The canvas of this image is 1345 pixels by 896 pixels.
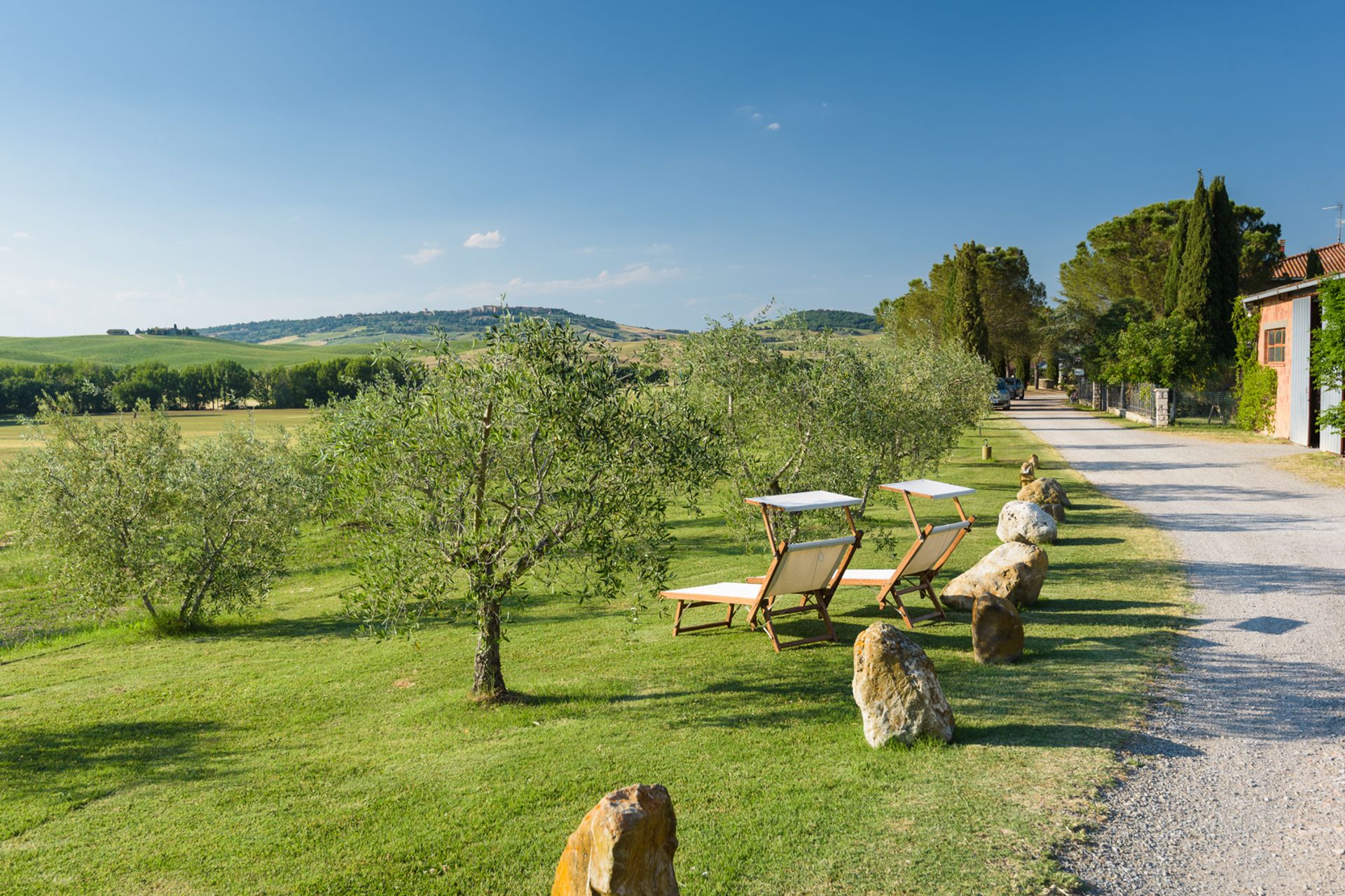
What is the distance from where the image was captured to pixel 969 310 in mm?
46375

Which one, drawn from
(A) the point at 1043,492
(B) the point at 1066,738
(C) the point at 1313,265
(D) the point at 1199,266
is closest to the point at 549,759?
(B) the point at 1066,738

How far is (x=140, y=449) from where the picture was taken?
12539 millimetres

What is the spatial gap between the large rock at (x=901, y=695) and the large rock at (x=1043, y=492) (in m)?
9.46

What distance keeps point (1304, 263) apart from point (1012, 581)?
5264cm

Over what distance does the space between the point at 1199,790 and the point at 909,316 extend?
6104 cm

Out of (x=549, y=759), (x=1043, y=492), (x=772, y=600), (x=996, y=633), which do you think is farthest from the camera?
(x=1043, y=492)

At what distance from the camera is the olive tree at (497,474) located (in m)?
6.23

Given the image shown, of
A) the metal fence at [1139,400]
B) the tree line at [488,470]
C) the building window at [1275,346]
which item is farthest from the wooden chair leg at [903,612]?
the metal fence at [1139,400]

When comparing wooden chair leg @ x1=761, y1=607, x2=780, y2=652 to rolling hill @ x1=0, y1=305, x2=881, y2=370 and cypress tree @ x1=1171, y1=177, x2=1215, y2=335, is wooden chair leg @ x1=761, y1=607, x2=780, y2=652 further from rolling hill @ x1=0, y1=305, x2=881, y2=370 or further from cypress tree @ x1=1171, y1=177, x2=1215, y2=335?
rolling hill @ x1=0, y1=305, x2=881, y2=370

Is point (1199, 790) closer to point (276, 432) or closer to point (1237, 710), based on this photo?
point (1237, 710)

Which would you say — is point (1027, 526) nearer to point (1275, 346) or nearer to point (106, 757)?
point (106, 757)

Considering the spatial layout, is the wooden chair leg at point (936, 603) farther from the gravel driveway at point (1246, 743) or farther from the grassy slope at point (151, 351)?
the grassy slope at point (151, 351)

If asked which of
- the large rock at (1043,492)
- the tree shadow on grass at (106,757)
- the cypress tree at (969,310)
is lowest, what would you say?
the tree shadow on grass at (106,757)

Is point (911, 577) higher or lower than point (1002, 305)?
lower
